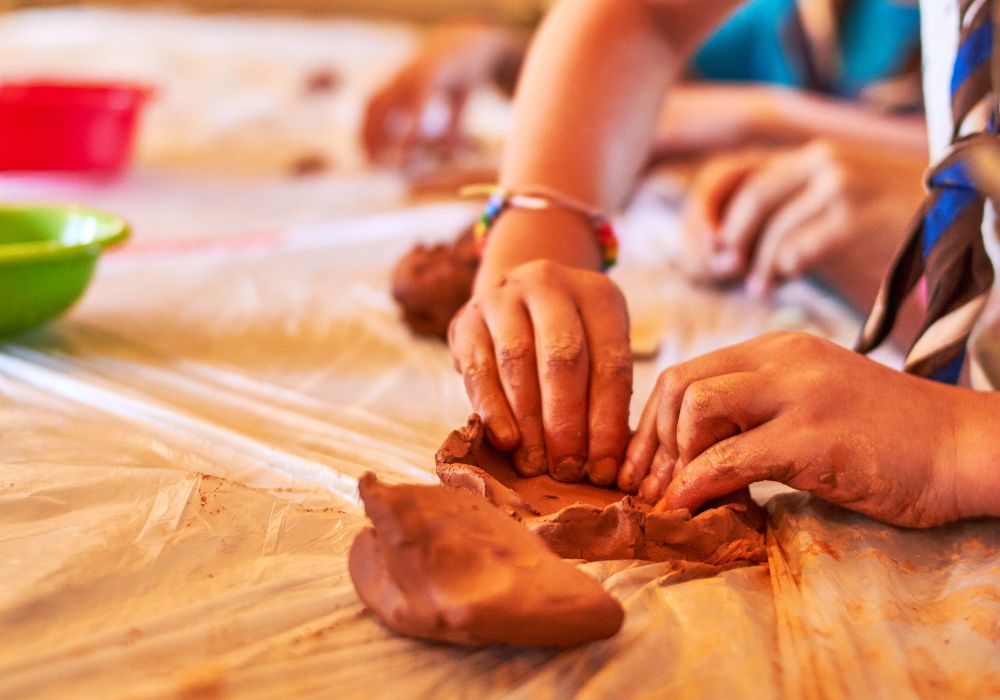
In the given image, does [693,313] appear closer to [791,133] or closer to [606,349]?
[606,349]

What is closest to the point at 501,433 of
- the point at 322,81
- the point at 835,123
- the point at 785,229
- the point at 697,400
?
the point at 697,400

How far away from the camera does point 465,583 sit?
1.41 ft

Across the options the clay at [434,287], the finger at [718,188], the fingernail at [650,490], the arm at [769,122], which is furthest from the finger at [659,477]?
the arm at [769,122]

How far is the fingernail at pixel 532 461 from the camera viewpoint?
62 cm

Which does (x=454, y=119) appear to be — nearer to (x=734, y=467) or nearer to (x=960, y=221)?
(x=960, y=221)

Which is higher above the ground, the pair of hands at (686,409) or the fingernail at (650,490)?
the pair of hands at (686,409)

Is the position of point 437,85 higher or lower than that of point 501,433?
higher

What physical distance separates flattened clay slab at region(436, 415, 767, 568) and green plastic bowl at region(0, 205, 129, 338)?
50cm

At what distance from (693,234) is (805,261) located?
19 cm

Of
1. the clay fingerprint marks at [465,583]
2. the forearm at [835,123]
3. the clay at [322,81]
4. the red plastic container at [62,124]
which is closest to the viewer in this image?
the clay fingerprint marks at [465,583]

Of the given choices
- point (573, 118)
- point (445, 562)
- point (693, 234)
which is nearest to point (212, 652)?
point (445, 562)

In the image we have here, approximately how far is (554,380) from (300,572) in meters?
0.21

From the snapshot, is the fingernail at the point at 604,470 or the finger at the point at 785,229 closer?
the fingernail at the point at 604,470

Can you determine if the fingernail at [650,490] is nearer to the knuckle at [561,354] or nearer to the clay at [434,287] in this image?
the knuckle at [561,354]
